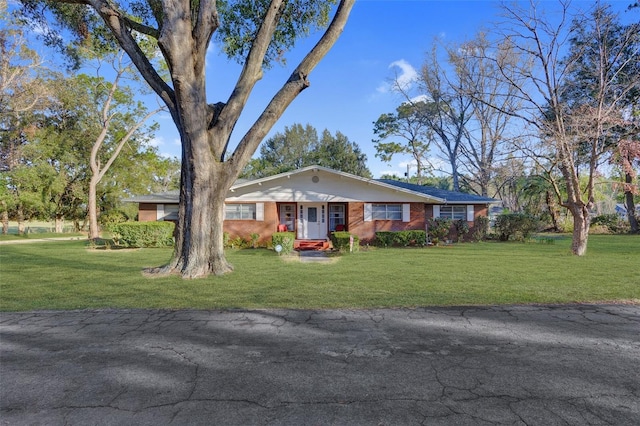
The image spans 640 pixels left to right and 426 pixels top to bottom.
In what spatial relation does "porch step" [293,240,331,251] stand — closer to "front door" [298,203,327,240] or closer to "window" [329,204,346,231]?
"front door" [298,203,327,240]

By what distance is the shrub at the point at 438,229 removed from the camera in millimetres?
17922

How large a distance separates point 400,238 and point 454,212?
467 centimetres

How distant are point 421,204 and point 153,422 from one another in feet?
56.7

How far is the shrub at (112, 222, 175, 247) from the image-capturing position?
16.2m

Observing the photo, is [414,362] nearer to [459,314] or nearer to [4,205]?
[459,314]

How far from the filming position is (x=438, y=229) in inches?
706

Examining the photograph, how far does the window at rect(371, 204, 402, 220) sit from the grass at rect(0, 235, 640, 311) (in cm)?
695

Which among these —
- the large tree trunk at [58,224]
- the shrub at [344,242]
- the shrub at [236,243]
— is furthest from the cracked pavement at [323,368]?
the large tree trunk at [58,224]

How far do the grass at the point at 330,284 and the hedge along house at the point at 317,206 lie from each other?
659 cm

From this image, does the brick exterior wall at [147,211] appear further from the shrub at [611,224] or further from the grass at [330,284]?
the shrub at [611,224]

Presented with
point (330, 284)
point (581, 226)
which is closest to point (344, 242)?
point (330, 284)

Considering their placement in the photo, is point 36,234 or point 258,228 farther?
point 36,234

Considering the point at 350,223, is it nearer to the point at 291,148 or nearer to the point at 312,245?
the point at 312,245

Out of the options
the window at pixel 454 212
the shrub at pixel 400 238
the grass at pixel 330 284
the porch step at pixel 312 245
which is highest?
the window at pixel 454 212
